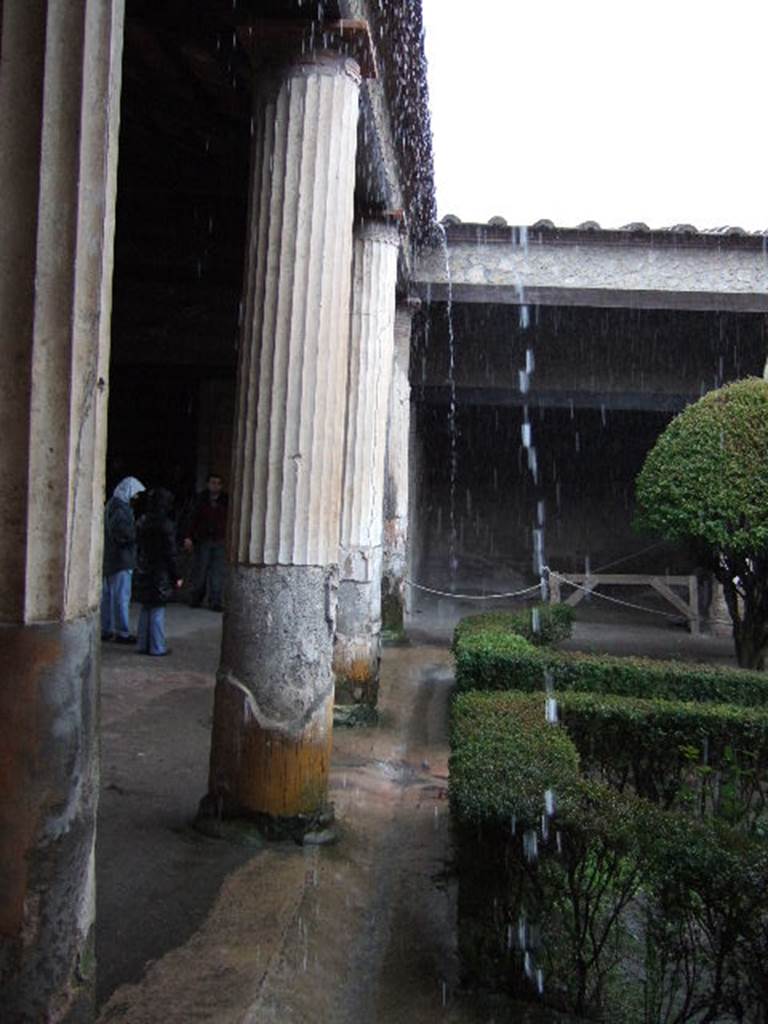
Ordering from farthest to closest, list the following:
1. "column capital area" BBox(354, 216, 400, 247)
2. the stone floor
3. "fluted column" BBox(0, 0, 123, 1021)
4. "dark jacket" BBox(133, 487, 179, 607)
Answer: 1. "dark jacket" BBox(133, 487, 179, 607)
2. "column capital area" BBox(354, 216, 400, 247)
3. the stone floor
4. "fluted column" BBox(0, 0, 123, 1021)

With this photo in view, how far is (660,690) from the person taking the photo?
579 centimetres

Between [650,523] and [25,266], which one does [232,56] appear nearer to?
[25,266]

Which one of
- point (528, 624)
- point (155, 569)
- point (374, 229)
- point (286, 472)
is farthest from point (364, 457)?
point (286, 472)

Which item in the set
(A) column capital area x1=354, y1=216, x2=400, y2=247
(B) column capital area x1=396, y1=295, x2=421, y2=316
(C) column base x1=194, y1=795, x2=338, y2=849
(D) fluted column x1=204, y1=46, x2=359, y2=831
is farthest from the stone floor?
(B) column capital area x1=396, y1=295, x2=421, y2=316

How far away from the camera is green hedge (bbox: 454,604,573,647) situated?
24.5 ft

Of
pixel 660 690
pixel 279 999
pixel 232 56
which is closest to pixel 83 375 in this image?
pixel 279 999

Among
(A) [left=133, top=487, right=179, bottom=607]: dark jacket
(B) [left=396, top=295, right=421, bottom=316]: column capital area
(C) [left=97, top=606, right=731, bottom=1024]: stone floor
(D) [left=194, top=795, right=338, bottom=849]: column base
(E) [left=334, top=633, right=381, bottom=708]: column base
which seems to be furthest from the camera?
(B) [left=396, top=295, right=421, bottom=316]: column capital area

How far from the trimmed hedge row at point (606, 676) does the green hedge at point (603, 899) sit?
2.52 meters

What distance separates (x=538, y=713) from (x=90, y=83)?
10.6 ft

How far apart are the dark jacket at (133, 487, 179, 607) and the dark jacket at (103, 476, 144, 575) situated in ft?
0.35

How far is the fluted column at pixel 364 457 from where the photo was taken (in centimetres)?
664

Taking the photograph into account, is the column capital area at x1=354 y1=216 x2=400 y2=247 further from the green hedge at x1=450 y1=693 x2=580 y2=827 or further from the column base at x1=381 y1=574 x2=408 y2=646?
the column base at x1=381 y1=574 x2=408 y2=646

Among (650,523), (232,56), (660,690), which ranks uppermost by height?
(232,56)

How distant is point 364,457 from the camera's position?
22.0 feet
